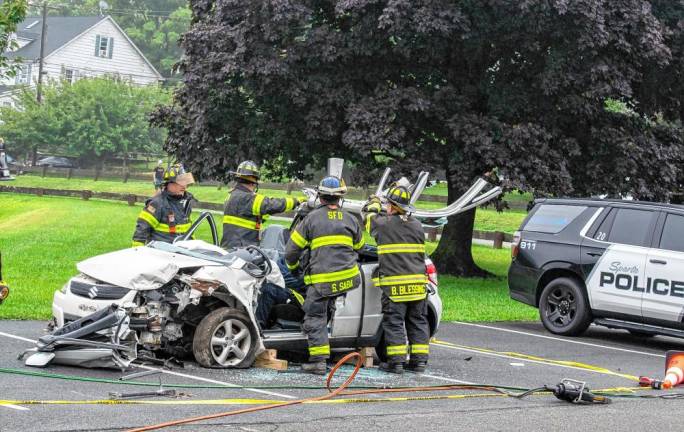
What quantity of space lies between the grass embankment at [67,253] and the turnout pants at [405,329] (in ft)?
15.5

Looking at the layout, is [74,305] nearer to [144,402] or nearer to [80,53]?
[144,402]

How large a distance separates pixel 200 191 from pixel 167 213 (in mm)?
42857

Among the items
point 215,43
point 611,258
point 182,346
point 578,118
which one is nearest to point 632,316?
point 611,258

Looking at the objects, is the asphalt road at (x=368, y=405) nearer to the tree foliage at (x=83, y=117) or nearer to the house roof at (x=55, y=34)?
the tree foliage at (x=83, y=117)

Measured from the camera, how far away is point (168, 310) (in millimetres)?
10289

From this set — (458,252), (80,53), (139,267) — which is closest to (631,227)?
(139,267)

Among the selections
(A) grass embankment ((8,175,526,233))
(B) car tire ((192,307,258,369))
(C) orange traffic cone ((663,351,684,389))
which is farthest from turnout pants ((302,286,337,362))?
(A) grass embankment ((8,175,526,233))

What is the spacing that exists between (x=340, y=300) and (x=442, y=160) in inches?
536

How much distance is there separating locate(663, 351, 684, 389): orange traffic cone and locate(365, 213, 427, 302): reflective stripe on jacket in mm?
2483

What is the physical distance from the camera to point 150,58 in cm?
9569

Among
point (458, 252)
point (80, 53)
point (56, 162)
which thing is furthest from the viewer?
point (80, 53)

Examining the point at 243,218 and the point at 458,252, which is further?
the point at 458,252

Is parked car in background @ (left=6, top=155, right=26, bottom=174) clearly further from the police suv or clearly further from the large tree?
the police suv

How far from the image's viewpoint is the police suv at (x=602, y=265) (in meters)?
14.8
